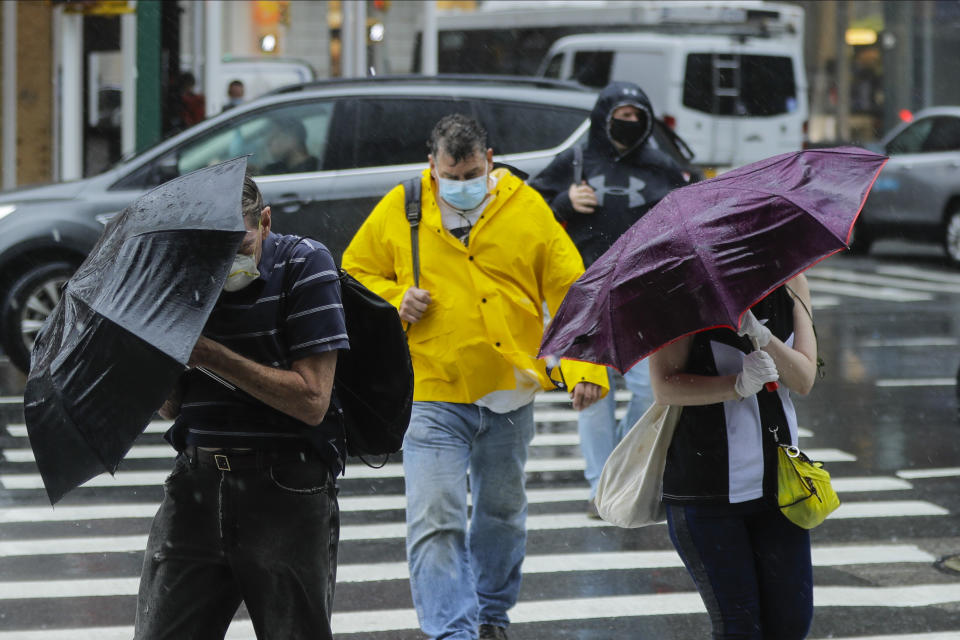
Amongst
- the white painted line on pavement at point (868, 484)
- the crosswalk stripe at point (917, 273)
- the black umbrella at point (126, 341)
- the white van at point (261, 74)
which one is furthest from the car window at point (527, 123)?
the white van at point (261, 74)

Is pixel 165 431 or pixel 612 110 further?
pixel 165 431

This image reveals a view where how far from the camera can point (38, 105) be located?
68.6 ft

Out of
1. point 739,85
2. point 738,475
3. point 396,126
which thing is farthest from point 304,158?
point 739,85

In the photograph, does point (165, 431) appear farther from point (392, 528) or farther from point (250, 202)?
point (250, 202)

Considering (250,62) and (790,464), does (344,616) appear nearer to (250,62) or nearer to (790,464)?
(790,464)

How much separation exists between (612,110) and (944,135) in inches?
495

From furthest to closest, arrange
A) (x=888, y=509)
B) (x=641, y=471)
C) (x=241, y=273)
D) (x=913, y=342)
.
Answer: (x=913, y=342), (x=888, y=509), (x=641, y=471), (x=241, y=273)

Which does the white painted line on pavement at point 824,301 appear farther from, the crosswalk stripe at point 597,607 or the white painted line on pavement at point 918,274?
the crosswalk stripe at point 597,607

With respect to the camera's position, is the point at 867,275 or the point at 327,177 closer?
the point at 327,177

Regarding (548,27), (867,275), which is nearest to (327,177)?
(867,275)

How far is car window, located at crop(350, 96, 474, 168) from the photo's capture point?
1069cm

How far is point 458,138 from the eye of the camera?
524cm

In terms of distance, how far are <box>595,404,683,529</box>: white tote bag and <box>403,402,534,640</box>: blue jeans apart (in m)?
0.85

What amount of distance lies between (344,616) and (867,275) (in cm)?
1337
